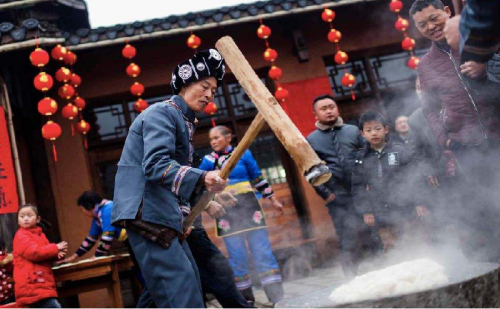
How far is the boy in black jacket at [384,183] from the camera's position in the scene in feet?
17.2

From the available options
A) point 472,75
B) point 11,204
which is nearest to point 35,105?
point 11,204

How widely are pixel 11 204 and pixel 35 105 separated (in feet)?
7.86

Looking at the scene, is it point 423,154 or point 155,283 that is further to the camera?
point 423,154

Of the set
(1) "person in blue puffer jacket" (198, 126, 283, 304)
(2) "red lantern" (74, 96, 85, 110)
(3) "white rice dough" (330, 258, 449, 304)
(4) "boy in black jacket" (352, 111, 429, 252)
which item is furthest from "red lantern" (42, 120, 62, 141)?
(3) "white rice dough" (330, 258, 449, 304)

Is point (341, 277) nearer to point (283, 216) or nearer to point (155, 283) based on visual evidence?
point (283, 216)

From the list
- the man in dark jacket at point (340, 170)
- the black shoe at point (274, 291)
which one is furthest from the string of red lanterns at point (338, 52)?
the black shoe at point (274, 291)

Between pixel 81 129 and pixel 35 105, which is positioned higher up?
pixel 35 105

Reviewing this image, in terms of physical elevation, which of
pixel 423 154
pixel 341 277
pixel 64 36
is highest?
pixel 64 36

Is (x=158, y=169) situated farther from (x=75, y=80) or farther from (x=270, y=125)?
(x=75, y=80)

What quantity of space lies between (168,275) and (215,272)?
2082 millimetres

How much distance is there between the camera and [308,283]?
22.8ft

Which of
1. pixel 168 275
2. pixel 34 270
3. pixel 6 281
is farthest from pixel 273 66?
pixel 168 275

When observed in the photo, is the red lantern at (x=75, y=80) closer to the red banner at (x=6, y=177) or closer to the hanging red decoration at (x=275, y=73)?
the red banner at (x=6, y=177)

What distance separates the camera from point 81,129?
766 cm
